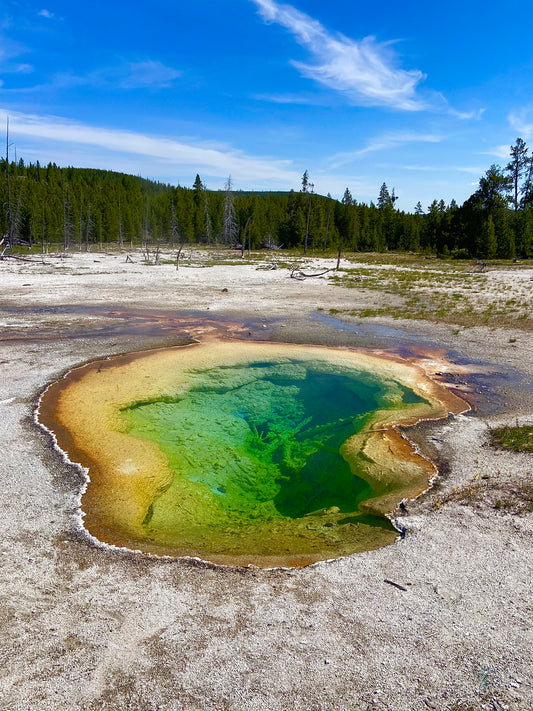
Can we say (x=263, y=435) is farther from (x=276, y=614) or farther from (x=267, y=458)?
(x=276, y=614)

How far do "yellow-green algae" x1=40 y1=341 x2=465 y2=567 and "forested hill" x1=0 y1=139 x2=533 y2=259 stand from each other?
43813 mm

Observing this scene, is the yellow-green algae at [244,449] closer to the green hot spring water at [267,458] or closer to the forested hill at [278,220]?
the green hot spring water at [267,458]

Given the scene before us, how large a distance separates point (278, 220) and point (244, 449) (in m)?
75.7

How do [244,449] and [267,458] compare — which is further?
[244,449]

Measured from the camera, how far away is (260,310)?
70.0 ft

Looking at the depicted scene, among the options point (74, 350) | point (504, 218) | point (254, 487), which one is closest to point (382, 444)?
point (254, 487)

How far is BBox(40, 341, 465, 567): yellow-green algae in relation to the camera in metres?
5.46

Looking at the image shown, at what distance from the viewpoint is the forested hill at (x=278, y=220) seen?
52.1m

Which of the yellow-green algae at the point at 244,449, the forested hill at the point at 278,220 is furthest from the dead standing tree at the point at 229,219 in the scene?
the yellow-green algae at the point at 244,449

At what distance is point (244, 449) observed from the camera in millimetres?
8250

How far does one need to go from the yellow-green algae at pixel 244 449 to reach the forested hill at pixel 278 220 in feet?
144

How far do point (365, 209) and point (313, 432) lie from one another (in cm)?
7587

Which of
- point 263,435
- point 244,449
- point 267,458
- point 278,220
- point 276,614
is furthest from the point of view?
point 278,220

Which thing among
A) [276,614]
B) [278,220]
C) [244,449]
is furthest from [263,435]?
[278,220]
